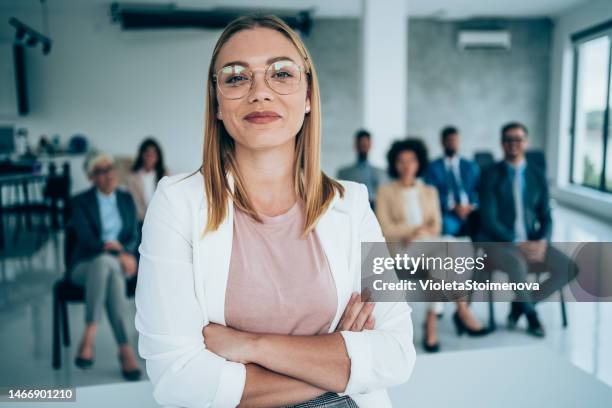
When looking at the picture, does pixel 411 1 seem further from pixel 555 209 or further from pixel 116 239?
pixel 116 239

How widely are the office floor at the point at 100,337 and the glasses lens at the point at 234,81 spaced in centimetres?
197

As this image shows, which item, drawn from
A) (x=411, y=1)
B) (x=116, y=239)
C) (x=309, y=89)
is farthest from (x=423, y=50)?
(x=309, y=89)

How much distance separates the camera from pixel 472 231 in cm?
344

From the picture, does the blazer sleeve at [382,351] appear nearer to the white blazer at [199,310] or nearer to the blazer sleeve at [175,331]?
the white blazer at [199,310]

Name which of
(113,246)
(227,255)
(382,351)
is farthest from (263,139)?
(113,246)

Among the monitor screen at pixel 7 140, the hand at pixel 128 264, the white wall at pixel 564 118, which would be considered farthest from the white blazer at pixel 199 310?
the monitor screen at pixel 7 140

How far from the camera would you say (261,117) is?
92 centimetres

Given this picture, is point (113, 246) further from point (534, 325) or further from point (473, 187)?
point (473, 187)

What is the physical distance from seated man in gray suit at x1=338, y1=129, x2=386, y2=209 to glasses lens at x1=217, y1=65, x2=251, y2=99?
381 cm

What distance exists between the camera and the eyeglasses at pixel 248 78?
0.90 meters

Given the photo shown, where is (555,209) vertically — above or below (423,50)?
below

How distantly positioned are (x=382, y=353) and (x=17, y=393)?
0.83 meters

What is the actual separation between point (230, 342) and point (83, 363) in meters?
2.26

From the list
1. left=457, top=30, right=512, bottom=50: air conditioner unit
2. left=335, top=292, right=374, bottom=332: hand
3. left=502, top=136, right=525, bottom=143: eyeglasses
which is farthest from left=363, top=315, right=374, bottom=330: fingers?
left=457, top=30, right=512, bottom=50: air conditioner unit
